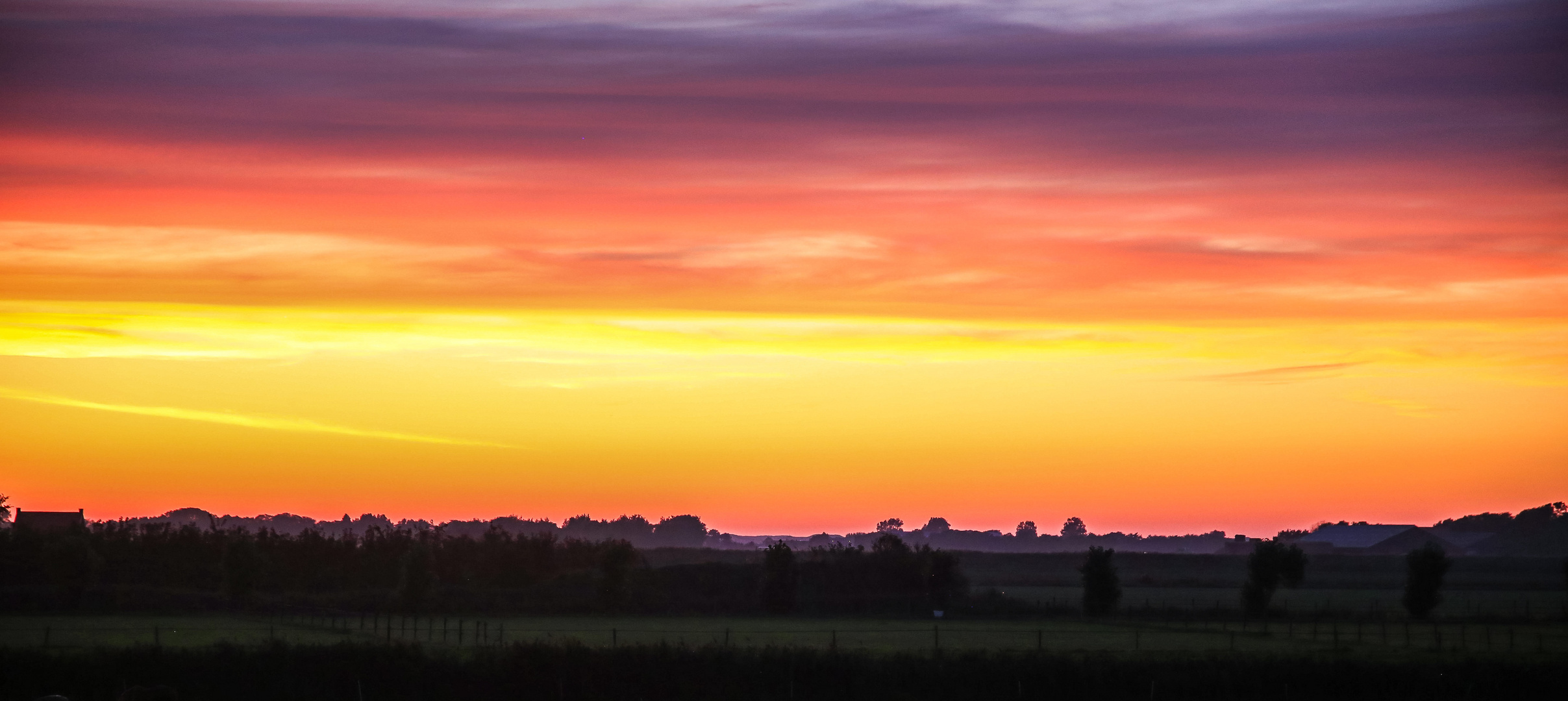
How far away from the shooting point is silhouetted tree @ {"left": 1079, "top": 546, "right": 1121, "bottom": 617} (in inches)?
3059

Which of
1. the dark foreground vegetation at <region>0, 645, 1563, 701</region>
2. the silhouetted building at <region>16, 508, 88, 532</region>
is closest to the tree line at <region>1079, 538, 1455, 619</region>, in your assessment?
the dark foreground vegetation at <region>0, 645, 1563, 701</region>

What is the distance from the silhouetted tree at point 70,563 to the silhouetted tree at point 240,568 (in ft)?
23.8

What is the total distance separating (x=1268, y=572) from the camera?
257ft

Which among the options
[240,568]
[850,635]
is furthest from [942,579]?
[240,568]

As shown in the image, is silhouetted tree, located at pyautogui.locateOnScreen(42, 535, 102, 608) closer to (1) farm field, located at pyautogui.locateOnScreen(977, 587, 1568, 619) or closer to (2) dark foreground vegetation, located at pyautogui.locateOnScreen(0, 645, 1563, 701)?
(2) dark foreground vegetation, located at pyautogui.locateOnScreen(0, 645, 1563, 701)

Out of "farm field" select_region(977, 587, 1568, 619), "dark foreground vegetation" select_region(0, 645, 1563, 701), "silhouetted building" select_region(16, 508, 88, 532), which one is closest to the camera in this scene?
"dark foreground vegetation" select_region(0, 645, 1563, 701)

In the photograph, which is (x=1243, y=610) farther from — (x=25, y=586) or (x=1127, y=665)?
(x=25, y=586)

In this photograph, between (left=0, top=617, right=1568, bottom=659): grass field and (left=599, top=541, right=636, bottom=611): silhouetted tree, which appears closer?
(left=0, top=617, right=1568, bottom=659): grass field

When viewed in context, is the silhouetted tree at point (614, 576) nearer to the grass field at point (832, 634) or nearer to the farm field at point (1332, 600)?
the grass field at point (832, 634)

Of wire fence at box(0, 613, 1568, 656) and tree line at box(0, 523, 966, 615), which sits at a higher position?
tree line at box(0, 523, 966, 615)

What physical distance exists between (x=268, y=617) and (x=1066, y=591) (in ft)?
197

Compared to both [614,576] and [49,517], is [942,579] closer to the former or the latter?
[614,576]

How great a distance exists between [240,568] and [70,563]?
9.27 meters

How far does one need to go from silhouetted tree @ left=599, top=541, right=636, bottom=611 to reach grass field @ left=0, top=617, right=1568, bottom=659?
28.8ft
